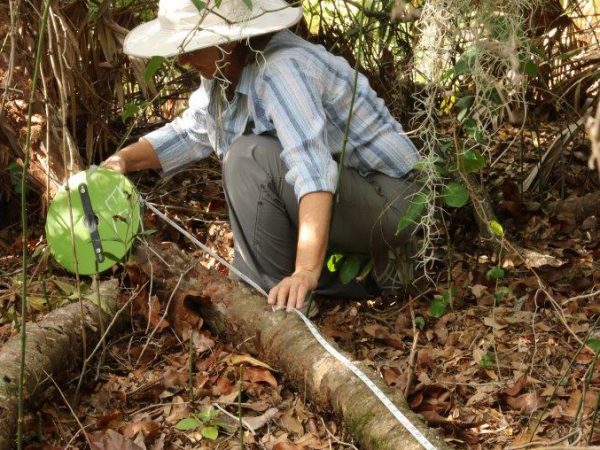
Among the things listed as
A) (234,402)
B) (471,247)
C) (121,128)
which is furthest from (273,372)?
(121,128)

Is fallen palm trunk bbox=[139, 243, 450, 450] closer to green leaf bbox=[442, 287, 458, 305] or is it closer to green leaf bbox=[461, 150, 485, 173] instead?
green leaf bbox=[442, 287, 458, 305]

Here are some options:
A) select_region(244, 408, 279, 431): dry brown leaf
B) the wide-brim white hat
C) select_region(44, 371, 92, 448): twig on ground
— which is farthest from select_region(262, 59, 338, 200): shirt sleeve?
select_region(44, 371, 92, 448): twig on ground

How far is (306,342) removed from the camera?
7.43ft

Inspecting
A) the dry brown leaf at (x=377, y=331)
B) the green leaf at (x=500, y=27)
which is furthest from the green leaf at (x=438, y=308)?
the green leaf at (x=500, y=27)

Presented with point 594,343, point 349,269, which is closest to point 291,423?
point 349,269

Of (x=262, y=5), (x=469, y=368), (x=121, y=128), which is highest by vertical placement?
(x=262, y=5)

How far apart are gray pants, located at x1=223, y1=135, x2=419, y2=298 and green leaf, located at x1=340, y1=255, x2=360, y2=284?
0.15 ft

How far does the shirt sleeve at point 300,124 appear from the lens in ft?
7.71

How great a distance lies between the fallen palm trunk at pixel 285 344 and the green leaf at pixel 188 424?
277 millimetres

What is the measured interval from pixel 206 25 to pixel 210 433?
114cm

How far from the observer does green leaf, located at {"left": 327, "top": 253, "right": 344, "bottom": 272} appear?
284cm

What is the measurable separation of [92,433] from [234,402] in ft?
1.20

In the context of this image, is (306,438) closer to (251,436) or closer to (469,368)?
(251,436)

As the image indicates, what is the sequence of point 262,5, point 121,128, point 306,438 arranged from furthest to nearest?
point 121,128, point 262,5, point 306,438
